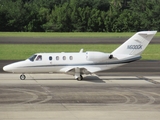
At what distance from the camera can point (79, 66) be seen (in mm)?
34656

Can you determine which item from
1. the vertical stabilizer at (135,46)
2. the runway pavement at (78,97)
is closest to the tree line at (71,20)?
the runway pavement at (78,97)

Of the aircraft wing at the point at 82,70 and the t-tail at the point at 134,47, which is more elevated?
the t-tail at the point at 134,47

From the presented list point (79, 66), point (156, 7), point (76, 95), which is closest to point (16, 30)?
point (156, 7)

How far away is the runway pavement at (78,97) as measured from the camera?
881 inches

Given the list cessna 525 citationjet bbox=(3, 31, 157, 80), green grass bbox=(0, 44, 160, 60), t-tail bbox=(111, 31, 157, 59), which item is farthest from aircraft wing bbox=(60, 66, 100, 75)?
green grass bbox=(0, 44, 160, 60)

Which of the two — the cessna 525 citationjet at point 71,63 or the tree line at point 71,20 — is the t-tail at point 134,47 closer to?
the cessna 525 citationjet at point 71,63

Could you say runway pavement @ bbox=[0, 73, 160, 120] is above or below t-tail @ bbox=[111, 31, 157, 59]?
below

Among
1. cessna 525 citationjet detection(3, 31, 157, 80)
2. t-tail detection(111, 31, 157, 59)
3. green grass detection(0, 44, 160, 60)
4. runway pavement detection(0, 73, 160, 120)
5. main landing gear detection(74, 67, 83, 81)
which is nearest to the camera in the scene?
runway pavement detection(0, 73, 160, 120)

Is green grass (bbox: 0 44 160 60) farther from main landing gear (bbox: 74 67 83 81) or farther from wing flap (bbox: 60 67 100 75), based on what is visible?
main landing gear (bbox: 74 67 83 81)

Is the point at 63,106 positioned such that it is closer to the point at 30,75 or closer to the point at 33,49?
the point at 30,75

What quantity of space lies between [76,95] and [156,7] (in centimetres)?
9336

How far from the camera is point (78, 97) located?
27.3 metres

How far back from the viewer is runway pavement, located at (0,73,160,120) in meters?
22.4

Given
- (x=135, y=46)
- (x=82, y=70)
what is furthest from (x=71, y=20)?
(x=82, y=70)
